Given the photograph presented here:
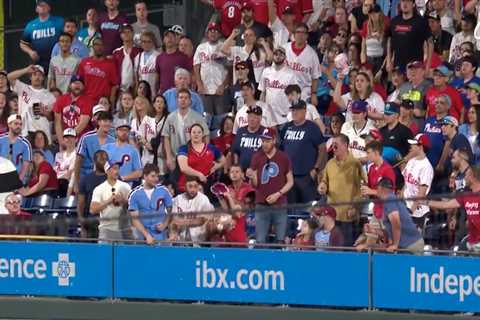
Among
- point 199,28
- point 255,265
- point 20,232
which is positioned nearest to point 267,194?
point 255,265

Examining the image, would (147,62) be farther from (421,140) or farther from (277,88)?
(421,140)

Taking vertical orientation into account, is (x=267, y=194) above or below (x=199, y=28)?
below

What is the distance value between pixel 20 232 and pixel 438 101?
4.72 m

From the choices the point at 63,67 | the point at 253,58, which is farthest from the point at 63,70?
the point at 253,58

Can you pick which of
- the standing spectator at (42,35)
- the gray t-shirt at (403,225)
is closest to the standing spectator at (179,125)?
the standing spectator at (42,35)

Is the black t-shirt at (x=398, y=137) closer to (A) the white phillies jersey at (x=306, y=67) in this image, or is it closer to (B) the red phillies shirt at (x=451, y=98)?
(B) the red phillies shirt at (x=451, y=98)

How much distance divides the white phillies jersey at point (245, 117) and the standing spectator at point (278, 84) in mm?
91

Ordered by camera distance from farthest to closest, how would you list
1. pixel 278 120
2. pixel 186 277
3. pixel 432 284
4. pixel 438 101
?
pixel 278 120
pixel 438 101
pixel 186 277
pixel 432 284

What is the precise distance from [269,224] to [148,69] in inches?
222

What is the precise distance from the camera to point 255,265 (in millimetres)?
15688

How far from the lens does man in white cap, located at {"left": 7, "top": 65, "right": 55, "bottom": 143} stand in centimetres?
2023

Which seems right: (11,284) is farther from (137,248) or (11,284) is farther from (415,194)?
(415,194)

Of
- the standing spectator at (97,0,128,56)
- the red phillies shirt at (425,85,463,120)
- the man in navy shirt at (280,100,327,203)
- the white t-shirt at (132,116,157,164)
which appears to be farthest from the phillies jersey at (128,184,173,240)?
the standing spectator at (97,0,128,56)

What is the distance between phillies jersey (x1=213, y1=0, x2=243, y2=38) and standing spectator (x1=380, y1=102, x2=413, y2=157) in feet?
14.3
